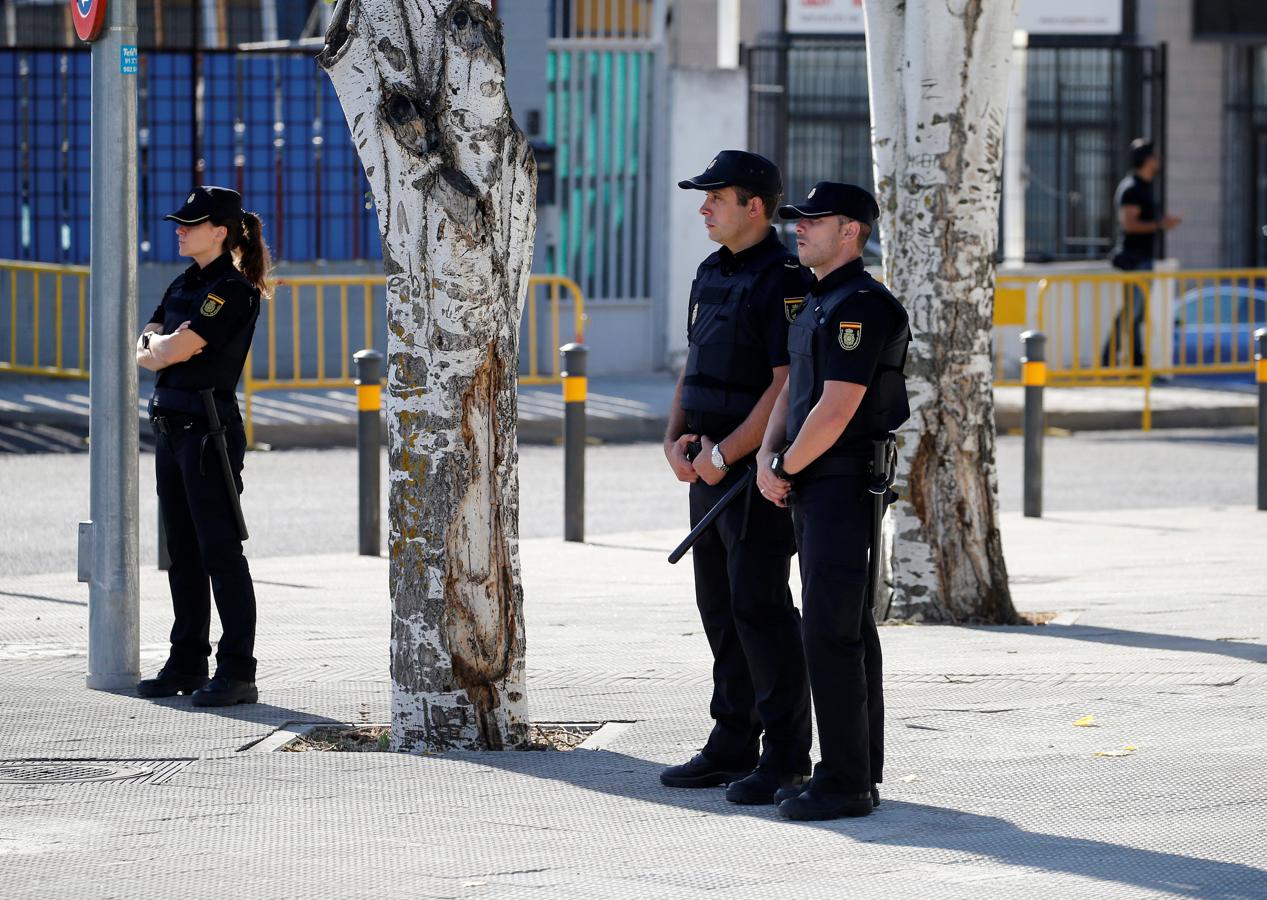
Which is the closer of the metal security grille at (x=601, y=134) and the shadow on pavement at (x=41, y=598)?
the shadow on pavement at (x=41, y=598)

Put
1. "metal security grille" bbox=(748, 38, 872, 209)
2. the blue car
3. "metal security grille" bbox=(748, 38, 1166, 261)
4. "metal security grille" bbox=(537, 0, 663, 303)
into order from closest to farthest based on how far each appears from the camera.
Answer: the blue car, "metal security grille" bbox=(537, 0, 663, 303), "metal security grille" bbox=(748, 38, 1166, 261), "metal security grille" bbox=(748, 38, 872, 209)

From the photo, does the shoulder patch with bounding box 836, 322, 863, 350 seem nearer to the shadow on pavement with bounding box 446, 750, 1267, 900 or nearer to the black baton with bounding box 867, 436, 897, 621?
the black baton with bounding box 867, 436, 897, 621

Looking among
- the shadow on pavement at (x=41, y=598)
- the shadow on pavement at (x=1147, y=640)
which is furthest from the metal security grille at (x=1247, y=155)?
the shadow on pavement at (x=41, y=598)

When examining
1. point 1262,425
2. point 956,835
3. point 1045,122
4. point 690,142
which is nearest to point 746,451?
point 956,835

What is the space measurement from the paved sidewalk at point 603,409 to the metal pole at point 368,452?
4401 millimetres

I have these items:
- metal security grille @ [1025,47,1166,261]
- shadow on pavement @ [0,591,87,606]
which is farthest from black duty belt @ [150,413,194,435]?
metal security grille @ [1025,47,1166,261]

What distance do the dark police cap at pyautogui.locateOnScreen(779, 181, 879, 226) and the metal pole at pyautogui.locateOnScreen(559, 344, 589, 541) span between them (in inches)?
238

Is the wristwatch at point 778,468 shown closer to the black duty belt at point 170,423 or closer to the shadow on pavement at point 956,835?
the shadow on pavement at point 956,835

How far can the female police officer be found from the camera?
7246mm

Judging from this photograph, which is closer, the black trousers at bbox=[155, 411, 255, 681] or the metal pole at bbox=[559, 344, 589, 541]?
the black trousers at bbox=[155, 411, 255, 681]

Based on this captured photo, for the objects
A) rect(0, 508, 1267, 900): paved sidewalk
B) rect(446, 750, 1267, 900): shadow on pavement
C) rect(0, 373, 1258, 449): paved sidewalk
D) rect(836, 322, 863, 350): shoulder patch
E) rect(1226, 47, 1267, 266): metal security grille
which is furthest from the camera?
rect(1226, 47, 1267, 266): metal security grille

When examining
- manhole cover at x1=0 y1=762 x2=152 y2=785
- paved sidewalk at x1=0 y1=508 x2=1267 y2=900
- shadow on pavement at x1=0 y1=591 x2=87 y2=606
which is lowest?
manhole cover at x1=0 y1=762 x2=152 y2=785

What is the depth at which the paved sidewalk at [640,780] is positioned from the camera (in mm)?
5027

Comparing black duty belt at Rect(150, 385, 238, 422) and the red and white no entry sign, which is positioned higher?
the red and white no entry sign
